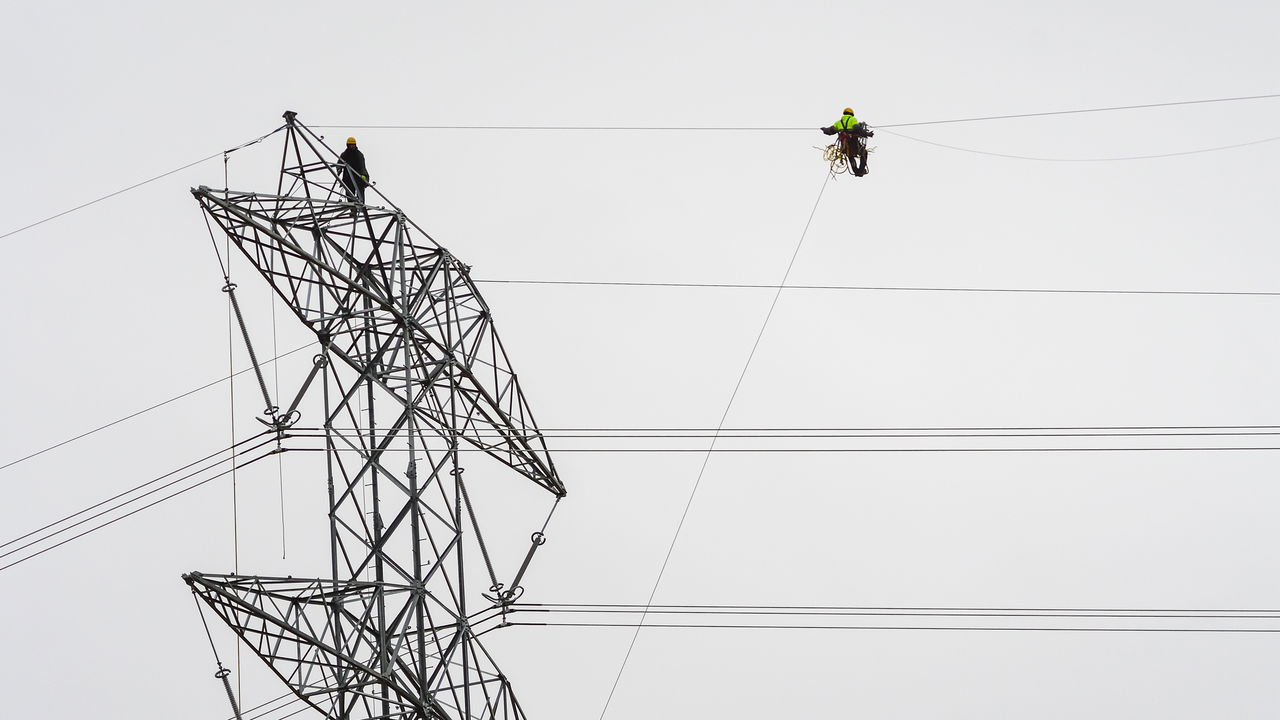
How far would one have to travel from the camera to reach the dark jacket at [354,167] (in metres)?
20.5

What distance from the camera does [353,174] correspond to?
67.0ft

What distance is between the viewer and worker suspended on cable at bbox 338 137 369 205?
20453mm

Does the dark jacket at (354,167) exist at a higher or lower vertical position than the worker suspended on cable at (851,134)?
lower

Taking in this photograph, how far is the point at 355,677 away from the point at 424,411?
3834mm

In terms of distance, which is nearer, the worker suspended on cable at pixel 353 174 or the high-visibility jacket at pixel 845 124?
the worker suspended on cable at pixel 353 174

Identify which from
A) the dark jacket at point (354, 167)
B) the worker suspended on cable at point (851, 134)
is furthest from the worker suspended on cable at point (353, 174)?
the worker suspended on cable at point (851, 134)

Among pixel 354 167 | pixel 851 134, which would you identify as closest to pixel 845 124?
pixel 851 134

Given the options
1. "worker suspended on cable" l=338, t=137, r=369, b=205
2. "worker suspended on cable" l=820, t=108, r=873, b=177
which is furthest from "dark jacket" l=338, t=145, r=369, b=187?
"worker suspended on cable" l=820, t=108, r=873, b=177

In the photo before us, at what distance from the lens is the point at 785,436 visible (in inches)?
1149

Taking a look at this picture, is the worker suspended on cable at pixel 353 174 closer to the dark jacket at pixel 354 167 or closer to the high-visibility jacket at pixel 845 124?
the dark jacket at pixel 354 167

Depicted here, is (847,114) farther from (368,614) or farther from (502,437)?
(368,614)

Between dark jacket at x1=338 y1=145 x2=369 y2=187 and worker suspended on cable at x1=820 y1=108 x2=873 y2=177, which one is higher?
worker suspended on cable at x1=820 y1=108 x2=873 y2=177

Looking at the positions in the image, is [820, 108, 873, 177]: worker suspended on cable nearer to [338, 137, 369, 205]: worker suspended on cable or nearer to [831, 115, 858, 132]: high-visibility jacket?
[831, 115, 858, 132]: high-visibility jacket

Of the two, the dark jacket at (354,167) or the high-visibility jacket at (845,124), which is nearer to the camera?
the dark jacket at (354,167)
